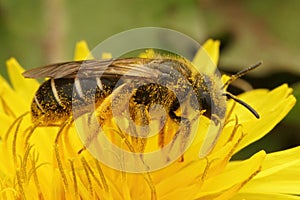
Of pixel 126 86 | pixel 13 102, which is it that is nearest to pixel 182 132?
pixel 126 86

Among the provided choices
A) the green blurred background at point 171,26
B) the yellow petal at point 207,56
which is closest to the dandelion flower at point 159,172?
the yellow petal at point 207,56

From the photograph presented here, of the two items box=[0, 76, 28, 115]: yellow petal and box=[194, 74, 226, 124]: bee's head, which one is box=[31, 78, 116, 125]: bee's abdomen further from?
box=[0, 76, 28, 115]: yellow petal

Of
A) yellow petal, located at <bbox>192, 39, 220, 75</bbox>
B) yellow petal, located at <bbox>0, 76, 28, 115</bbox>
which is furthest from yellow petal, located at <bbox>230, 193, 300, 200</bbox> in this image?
yellow petal, located at <bbox>0, 76, 28, 115</bbox>

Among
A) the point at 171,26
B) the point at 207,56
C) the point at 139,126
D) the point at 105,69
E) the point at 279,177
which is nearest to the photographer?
the point at 105,69

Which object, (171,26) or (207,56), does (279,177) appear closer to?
(207,56)

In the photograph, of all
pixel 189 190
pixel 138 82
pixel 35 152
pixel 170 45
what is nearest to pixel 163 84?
pixel 138 82

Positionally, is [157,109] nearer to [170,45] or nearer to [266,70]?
[170,45]
